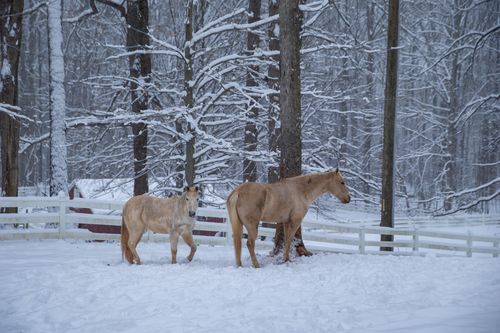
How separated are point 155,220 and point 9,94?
7.61 m

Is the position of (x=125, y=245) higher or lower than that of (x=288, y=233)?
lower

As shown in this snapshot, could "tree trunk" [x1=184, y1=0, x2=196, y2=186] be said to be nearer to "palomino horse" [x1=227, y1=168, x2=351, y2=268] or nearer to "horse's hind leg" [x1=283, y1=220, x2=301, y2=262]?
"palomino horse" [x1=227, y1=168, x2=351, y2=268]

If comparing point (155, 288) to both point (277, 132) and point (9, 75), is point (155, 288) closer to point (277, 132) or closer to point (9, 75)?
point (277, 132)

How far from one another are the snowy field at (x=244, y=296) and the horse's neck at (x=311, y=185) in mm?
1278

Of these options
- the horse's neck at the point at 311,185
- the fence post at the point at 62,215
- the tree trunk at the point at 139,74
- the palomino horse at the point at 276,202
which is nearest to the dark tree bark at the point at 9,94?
the fence post at the point at 62,215

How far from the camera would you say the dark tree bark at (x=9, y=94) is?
39.9 feet

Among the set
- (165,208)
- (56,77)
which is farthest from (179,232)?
(56,77)

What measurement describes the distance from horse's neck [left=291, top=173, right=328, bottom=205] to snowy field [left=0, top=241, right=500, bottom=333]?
1278 mm

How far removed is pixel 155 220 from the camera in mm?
7750

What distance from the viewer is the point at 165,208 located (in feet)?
25.5

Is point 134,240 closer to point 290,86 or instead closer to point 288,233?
point 288,233

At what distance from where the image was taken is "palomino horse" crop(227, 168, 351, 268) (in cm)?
738

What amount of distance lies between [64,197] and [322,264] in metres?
6.53

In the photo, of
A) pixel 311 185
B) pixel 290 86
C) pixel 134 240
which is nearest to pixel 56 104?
pixel 134 240
